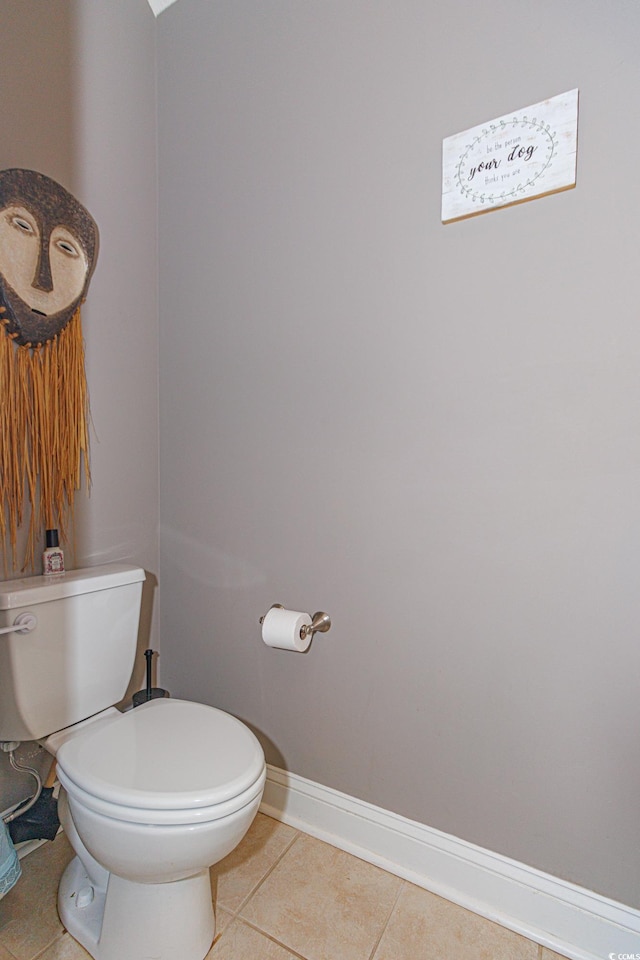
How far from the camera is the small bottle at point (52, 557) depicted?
129 cm

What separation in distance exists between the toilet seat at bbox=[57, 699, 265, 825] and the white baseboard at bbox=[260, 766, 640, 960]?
0.47 meters

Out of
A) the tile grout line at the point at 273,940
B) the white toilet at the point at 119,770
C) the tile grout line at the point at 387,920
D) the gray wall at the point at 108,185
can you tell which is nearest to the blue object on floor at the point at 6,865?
the white toilet at the point at 119,770

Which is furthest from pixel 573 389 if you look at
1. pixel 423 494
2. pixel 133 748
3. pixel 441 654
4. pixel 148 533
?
pixel 148 533

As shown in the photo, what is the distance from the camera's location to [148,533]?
1662 millimetres

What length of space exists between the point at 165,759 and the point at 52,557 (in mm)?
610

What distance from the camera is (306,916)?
114 centimetres

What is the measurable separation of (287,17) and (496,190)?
836mm

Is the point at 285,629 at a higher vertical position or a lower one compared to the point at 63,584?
lower

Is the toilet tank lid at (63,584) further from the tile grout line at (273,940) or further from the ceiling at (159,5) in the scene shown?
the ceiling at (159,5)

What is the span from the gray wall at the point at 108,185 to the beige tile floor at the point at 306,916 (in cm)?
26

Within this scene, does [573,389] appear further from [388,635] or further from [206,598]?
[206,598]

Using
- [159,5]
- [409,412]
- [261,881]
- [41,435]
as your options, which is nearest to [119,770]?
[261,881]

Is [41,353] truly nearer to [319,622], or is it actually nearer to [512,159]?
[319,622]

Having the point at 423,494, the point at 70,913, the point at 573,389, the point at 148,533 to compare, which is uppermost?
the point at 573,389
